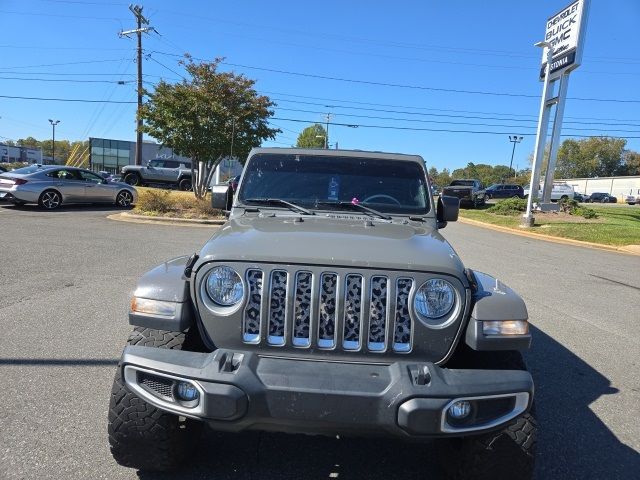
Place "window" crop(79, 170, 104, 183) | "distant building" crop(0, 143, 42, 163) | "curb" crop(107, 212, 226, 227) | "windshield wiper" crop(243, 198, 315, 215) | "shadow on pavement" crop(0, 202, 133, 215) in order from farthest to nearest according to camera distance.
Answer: "distant building" crop(0, 143, 42, 163), "window" crop(79, 170, 104, 183), "shadow on pavement" crop(0, 202, 133, 215), "curb" crop(107, 212, 226, 227), "windshield wiper" crop(243, 198, 315, 215)

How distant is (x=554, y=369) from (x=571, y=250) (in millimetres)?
10623

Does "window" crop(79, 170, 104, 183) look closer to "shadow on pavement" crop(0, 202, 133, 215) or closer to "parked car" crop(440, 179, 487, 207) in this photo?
"shadow on pavement" crop(0, 202, 133, 215)

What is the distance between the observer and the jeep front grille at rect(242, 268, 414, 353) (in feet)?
7.80

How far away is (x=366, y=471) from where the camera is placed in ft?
9.11

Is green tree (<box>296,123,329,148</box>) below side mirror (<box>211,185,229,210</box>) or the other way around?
the other way around

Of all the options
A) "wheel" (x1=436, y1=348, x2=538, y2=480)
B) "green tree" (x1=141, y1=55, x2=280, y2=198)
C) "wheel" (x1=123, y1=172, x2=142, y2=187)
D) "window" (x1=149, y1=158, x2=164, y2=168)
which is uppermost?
"green tree" (x1=141, y1=55, x2=280, y2=198)

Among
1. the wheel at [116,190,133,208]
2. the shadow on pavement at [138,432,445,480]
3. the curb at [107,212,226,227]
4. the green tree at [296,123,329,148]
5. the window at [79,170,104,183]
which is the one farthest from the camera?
the green tree at [296,123,329,148]

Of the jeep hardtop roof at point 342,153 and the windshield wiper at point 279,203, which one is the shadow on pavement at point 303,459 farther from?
the jeep hardtop roof at point 342,153

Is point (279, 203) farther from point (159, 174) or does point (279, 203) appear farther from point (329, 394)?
point (159, 174)

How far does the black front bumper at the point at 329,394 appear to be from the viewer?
82.3 inches

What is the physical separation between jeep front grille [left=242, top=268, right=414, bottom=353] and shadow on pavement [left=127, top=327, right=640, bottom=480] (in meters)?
0.83

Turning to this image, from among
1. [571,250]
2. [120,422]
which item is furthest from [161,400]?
[571,250]

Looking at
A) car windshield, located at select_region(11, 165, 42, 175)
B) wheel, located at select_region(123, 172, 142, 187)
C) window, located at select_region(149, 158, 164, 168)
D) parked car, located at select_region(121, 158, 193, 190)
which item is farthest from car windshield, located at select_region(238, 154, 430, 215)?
window, located at select_region(149, 158, 164, 168)

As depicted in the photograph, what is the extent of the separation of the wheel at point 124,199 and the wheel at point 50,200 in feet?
7.54
